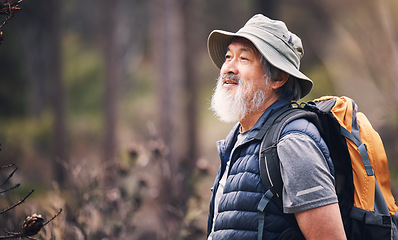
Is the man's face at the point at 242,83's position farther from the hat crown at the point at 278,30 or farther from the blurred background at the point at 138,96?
the blurred background at the point at 138,96

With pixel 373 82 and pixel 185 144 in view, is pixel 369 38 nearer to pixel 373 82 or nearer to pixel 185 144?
pixel 373 82

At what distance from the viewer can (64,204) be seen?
444cm

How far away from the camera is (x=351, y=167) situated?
2.20 m

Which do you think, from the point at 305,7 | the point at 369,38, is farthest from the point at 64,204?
the point at 305,7

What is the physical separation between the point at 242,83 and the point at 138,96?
24.2 meters

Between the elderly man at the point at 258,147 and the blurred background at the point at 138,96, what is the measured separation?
4.12 feet

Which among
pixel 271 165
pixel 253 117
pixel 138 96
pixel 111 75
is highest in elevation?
pixel 253 117

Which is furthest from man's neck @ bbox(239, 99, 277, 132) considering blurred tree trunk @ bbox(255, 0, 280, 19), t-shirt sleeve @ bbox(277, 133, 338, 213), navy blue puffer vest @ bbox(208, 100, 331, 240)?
blurred tree trunk @ bbox(255, 0, 280, 19)

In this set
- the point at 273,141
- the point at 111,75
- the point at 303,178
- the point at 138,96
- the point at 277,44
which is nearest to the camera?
the point at 303,178

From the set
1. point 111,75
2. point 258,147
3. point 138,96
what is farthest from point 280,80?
point 138,96

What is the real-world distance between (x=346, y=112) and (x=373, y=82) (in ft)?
30.1

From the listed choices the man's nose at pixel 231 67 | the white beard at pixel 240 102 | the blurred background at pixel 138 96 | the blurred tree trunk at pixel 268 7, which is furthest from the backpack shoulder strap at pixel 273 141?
the blurred tree trunk at pixel 268 7

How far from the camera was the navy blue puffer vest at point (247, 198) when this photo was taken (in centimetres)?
214

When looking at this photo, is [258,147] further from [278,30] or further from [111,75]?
[111,75]
